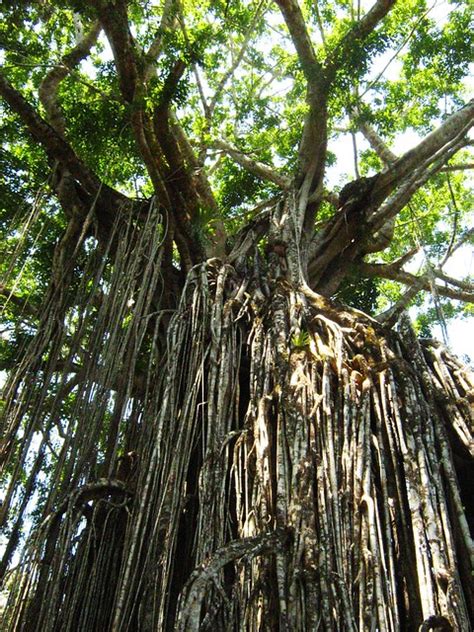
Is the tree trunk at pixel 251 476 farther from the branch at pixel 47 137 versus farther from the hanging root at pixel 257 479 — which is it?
the branch at pixel 47 137

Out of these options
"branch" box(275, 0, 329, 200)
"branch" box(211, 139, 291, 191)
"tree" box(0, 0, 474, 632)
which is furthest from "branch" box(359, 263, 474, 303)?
"branch" box(211, 139, 291, 191)

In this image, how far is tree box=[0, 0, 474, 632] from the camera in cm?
225

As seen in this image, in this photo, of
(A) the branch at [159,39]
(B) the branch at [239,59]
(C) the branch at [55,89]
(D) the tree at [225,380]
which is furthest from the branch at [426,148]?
(C) the branch at [55,89]

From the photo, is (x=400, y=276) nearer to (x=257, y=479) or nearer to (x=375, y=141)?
(x=375, y=141)

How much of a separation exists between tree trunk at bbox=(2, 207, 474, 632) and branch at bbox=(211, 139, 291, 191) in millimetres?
1618

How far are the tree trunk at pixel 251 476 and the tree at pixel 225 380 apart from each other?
1 cm

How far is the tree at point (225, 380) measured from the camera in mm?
2252

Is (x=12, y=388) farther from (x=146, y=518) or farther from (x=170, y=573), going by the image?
(x=170, y=573)

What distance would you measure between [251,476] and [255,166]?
3209 mm

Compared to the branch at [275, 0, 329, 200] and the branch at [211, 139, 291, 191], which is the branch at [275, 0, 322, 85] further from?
the branch at [211, 139, 291, 191]

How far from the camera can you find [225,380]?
9.96 ft

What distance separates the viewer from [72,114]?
458 centimetres

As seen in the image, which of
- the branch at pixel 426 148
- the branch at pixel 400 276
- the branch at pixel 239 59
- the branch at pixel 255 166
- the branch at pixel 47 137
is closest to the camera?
the branch at pixel 47 137

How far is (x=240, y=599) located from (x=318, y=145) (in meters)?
3.27
